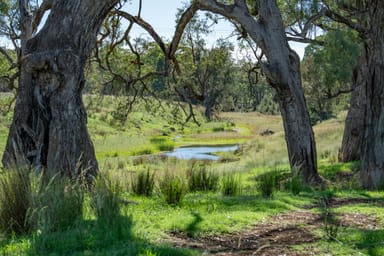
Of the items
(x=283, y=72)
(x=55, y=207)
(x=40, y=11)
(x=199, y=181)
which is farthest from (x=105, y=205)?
(x=40, y=11)

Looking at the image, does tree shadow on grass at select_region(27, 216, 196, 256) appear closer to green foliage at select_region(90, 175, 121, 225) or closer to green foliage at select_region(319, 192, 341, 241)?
green foliage at select_region(90, 175, 121, 225)

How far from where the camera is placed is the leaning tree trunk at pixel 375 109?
9.59 metres

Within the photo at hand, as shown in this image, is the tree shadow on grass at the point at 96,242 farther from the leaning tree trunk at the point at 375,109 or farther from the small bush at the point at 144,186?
the leaning tree trunk at the point at 375,109

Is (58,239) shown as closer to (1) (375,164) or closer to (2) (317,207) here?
(2) (317,207)

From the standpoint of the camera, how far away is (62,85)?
7531 millimetres

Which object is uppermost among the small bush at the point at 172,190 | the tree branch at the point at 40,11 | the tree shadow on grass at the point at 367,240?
the tree branch at the point at 40,11

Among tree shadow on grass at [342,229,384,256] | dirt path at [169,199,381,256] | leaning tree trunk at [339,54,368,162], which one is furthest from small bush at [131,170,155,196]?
leaning tree trunk at [339,54,368,162]

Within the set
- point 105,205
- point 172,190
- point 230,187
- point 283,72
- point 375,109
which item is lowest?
point 230,187

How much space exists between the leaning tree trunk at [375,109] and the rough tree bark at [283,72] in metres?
1.28

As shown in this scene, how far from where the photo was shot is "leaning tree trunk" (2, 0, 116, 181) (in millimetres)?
7434

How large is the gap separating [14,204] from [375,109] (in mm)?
7345

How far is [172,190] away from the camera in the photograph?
6789 mm

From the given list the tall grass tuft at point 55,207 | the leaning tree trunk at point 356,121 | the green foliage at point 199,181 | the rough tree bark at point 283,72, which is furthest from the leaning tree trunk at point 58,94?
the leaning tree trunk at point 356,121

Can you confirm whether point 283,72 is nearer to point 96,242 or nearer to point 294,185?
point 294,185
